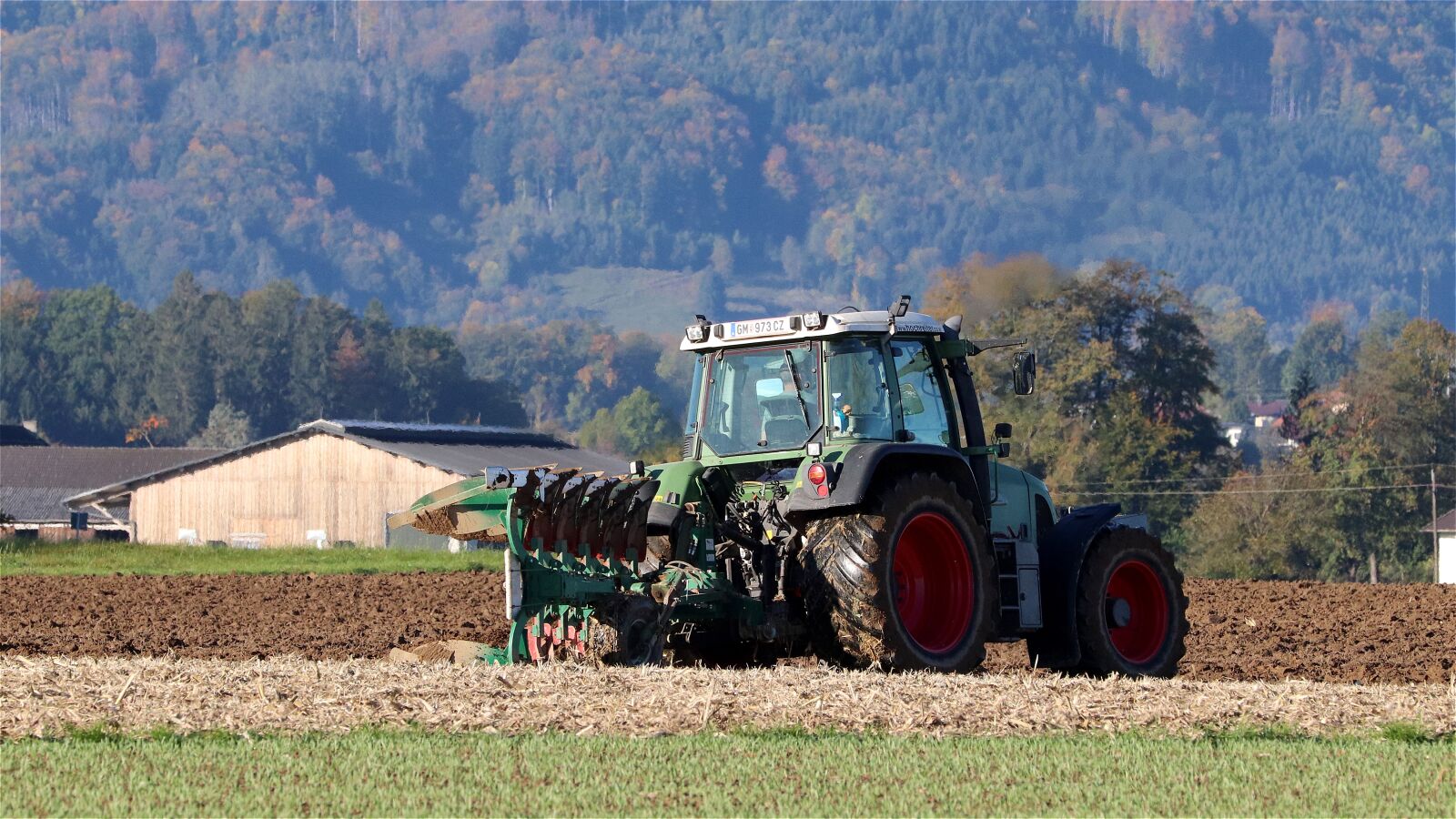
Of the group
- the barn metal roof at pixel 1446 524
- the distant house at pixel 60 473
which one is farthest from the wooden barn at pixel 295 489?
the barn metal roof at pixel 1446 524

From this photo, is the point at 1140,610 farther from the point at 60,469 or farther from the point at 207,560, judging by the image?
the point at 60,469

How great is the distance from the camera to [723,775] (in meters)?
8.40

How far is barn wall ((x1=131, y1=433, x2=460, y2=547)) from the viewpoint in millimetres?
60531

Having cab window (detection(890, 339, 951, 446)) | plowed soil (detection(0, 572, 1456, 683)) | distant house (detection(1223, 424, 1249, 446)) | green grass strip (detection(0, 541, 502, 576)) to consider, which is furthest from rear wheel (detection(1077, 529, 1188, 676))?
distant house (detection(1223, 424, 1249, 446))

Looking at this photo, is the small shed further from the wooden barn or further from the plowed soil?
the plowed soil

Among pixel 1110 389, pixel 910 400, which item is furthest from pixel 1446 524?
pixel 910 400

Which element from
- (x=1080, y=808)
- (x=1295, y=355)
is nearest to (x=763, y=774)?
(x=1080, y=808)

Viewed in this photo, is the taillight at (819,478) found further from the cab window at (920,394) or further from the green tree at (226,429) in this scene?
the green tree at (226,429)

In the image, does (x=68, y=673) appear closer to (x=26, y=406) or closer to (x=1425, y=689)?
(x=1425, y=689)

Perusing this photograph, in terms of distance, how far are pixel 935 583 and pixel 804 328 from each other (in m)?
1.89

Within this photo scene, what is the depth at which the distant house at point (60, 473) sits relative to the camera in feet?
261

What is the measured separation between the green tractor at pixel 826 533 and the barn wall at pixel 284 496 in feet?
156

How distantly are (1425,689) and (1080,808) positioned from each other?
193 inches

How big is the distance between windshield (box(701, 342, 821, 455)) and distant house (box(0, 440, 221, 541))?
66.2 meters
